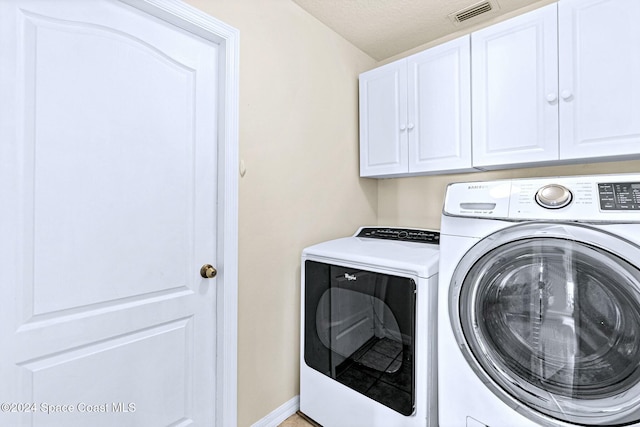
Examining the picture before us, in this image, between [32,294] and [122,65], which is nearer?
[32,294]

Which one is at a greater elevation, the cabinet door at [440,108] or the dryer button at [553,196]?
the cabinet door at [440,108]

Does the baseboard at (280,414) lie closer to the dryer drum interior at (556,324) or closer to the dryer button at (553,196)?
the dryer drum interior at (556,324)

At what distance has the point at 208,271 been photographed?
1461mm

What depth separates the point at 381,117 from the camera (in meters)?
2.06

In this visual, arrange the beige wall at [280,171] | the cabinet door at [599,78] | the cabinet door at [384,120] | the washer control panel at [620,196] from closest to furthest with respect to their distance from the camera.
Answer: the washer control panel at [620,196] → the cabinet door at [599,78] → the beige wall at [280,171] → the cabinet door at [384,120]

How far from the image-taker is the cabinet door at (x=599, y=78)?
1265 mm

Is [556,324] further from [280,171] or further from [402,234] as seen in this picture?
[280,171]

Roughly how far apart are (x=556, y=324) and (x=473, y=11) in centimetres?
178

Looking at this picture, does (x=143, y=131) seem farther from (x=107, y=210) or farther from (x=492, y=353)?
(x=492, y=353)

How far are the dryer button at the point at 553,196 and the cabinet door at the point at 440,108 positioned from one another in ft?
2.16

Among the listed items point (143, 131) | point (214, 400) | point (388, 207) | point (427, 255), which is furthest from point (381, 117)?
point (214, 400)

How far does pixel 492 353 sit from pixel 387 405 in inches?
21.9

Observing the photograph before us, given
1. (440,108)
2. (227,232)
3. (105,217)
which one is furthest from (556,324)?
(105,217)

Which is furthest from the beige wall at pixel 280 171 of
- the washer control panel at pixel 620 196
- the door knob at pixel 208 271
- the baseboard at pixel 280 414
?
the washer control panel at pixel 620 196
